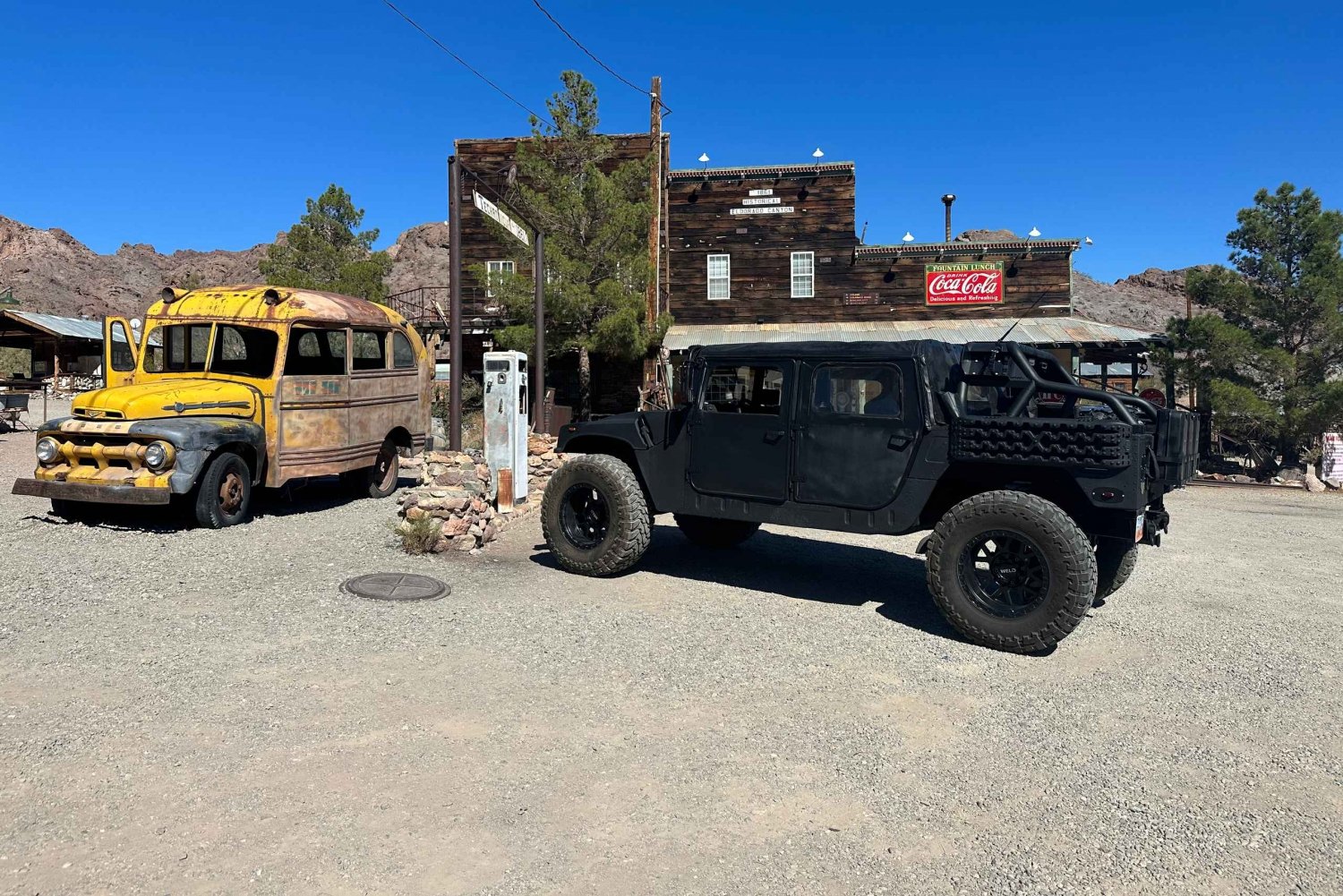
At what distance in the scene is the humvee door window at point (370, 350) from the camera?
1064cm

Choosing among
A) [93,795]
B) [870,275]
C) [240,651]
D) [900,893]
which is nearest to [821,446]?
[900,893]

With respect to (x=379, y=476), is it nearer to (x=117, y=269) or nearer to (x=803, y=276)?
(x=803, y=276)

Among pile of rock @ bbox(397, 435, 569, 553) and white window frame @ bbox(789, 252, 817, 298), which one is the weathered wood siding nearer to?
white window frame @ bbox(789, 252, 817, 298)

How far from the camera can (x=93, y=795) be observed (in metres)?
3.26

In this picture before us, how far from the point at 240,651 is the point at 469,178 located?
23207 millimetres

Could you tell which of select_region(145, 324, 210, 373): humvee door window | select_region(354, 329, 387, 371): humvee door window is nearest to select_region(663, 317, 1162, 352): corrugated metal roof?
select_region(354, 329, 387, 371): humvee door window

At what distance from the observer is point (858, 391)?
6.25m

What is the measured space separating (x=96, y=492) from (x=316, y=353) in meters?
2.89

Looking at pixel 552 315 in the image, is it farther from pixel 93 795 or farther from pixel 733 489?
pixel 93 795

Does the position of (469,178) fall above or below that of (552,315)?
above

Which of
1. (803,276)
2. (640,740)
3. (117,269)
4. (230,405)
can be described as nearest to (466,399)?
(803,276)

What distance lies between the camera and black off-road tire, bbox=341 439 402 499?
1121 cm

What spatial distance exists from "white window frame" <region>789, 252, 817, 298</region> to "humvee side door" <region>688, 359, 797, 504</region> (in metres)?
21.4

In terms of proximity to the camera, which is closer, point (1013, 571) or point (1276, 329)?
point (1013, 571)
